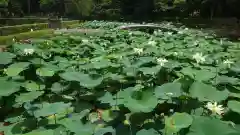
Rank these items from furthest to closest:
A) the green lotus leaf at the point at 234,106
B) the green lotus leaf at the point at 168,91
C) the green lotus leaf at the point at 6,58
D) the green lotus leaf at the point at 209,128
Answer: the green lotus leaf at the point at 6,58 → the green lotus leaf at the point at 168,91 → the green lotus leaf at the point at 234,106 → the green lotus leaf at the point at 209,128

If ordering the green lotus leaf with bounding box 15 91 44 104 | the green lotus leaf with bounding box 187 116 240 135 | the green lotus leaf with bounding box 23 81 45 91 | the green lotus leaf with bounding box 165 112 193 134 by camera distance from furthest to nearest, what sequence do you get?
the green lotus leaf with bounding box 23 81 45 91, the green lotus leaf with bounding box 15 91 44 104, the green lotus leaf with bounding box 165 112 193 134, the green lotus leaf with bounding box 187 116 240 135

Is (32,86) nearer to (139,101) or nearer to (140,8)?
(139,101)

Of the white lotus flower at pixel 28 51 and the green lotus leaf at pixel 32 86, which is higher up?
the white lotus flower at pixel 28 51

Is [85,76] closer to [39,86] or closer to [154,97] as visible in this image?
[39,86]

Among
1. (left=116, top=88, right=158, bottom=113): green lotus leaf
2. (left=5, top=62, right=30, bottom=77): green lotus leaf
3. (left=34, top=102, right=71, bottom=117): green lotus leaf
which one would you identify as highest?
(left=5, top=62, right=30, bottom=77): green lotus leaf

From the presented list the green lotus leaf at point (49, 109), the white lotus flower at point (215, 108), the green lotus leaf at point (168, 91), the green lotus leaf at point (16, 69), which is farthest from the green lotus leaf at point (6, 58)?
the white lotus flower at point (215, 108)

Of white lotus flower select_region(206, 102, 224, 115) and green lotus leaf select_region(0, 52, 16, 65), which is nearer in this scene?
white lotus flower select_region(206, 102, 224, 115)

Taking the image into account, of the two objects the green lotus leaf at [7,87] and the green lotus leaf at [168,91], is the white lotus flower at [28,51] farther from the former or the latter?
the green lotus leaf at [168,91]

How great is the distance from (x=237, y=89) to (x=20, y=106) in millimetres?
1628

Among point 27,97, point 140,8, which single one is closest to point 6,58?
point 27,97

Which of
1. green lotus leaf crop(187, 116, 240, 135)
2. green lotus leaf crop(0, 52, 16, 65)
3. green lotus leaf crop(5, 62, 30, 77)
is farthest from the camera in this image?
green lotus leaf crop(0, 52, 16, 65)

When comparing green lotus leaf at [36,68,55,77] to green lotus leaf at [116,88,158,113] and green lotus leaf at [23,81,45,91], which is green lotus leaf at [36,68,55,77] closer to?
green lotus leaf at [23,81,45,91]

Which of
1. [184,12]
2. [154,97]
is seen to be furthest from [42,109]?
[184,12]

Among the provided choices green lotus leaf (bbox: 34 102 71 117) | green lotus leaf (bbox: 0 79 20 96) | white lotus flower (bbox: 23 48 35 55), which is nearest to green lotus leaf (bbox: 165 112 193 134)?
green lotus leaf (bbox: 34 102 71 117)
